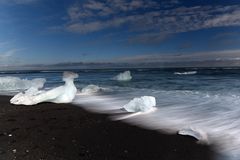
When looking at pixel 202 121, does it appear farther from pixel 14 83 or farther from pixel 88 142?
pixel 14 83

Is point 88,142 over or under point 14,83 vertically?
under

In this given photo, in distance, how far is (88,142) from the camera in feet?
21.0

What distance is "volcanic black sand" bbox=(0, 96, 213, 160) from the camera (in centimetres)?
546

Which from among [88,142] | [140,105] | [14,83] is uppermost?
[140,105]

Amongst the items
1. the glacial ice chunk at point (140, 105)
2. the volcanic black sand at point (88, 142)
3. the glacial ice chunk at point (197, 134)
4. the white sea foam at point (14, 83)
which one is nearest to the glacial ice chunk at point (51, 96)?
the volcanic black sand at point (88, 142)

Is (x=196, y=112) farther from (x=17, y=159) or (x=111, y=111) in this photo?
(x=17, y=159)

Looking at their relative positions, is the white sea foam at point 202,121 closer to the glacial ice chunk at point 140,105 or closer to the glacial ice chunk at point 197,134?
the glacial ice chunk at point 197,134

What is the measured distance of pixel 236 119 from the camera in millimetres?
8531

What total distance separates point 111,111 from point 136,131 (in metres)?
3.52

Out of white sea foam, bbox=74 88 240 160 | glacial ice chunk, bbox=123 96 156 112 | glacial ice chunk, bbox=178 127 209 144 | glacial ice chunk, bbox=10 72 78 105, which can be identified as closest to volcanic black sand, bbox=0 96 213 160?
glacial ice chunk, bbox=178 127 209 144

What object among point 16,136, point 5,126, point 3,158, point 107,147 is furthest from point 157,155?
point 5,126

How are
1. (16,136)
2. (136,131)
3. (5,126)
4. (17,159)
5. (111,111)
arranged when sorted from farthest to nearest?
(111,111) → (5,126) → (136,131) → (16,136) → (17,159)

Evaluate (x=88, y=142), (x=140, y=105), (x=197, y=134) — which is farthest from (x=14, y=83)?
(x=197, y=134)

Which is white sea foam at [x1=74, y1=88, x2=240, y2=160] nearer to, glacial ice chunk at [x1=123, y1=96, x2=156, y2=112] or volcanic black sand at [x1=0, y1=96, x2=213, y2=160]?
glacial ice chunk at [x1=123, y1=96, x2=156, y2=112]
